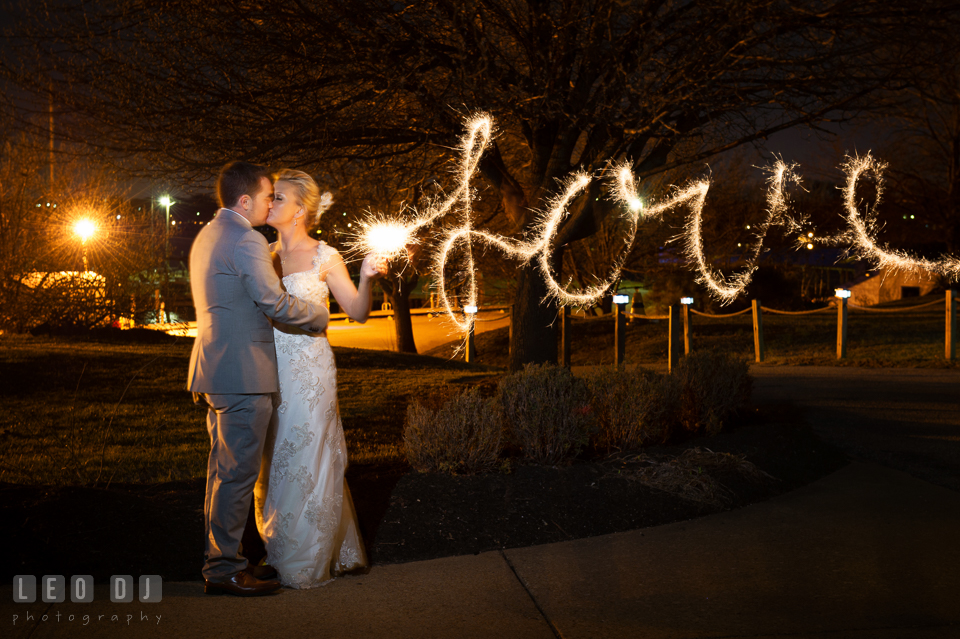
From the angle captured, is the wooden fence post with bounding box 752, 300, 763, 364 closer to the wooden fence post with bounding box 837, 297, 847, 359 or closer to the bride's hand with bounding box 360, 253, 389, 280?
the wooden fence post with bounding box 837, 297, 847, 359

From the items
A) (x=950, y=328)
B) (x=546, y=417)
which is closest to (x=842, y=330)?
(x=950, y=328)

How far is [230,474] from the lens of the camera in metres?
3.76

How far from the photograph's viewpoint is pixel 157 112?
Answer: 732 centimetres

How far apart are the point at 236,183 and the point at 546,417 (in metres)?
2.89

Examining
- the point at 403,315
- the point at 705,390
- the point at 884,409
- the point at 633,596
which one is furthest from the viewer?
the point at 403,315

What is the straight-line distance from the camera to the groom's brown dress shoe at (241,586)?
3791 millimetres

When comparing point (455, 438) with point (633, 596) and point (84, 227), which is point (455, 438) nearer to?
point (633, 596)

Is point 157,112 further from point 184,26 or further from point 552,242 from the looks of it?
point 552,242

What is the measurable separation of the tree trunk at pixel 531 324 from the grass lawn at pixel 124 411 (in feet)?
4.13

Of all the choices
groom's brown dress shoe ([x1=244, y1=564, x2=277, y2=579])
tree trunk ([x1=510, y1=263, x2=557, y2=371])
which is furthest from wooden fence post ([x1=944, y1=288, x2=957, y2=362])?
groom's brown dress shoe ([x1=244, y1=564, x2=277, y2=579])

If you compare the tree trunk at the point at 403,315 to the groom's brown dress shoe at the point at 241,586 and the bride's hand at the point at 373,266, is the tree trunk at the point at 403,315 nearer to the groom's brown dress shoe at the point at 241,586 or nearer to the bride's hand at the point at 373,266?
the bride's hand at the point at 373,266

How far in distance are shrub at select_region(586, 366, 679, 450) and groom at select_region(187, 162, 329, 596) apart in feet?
10.1

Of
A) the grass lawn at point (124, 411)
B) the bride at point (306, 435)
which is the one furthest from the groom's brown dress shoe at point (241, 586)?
the grass lawn at point (124, 411)

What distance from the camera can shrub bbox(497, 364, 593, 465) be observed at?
571 centimetres
